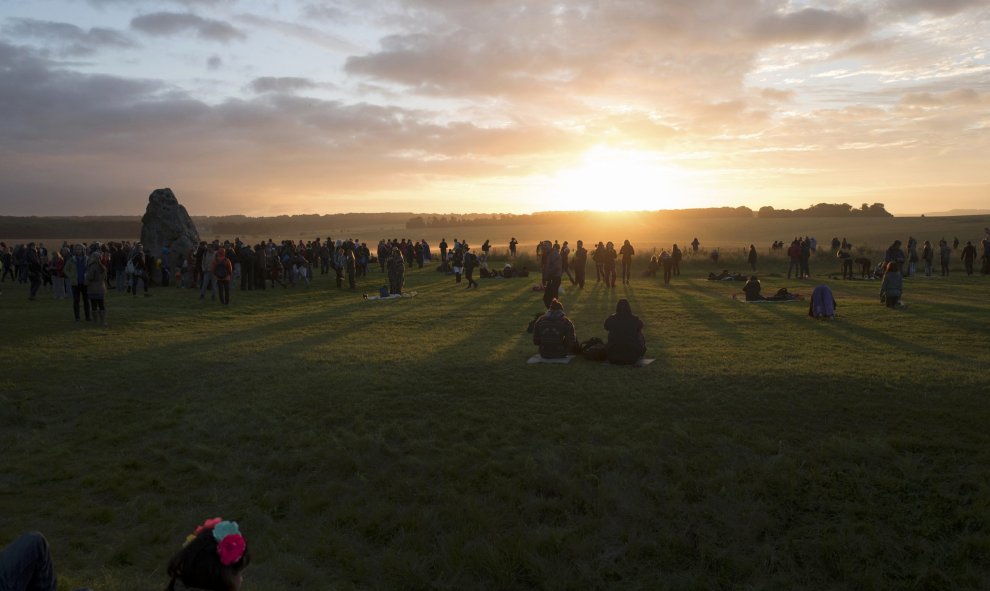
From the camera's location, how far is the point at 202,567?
12.9 feet

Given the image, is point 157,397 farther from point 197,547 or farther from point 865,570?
point 865,570

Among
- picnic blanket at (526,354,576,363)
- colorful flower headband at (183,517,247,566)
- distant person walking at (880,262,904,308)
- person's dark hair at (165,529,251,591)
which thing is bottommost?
picnic blanket at (526,354,576,363)

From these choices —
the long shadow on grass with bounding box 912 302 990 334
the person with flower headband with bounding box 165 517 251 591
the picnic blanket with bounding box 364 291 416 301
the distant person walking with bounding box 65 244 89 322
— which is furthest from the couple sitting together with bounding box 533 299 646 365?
the picnic blanket with bounding box 364 291 416 301

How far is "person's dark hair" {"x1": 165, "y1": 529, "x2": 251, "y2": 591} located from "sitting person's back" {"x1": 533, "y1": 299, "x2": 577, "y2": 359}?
9393mm

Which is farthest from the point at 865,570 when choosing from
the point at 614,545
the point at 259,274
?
the point at 259,274

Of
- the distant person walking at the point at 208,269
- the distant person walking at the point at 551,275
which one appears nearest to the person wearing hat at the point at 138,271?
the distant person walking at the point at 208,269

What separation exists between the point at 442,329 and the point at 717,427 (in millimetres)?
9266

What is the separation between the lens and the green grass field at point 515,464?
23.4ft

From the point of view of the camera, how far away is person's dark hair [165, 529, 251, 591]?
12.9ft

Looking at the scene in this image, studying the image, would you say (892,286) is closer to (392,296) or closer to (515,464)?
(515,464)

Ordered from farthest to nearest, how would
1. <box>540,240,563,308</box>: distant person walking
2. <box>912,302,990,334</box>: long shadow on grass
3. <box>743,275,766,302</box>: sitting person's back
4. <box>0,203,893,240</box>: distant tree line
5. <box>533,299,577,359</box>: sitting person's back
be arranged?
<box>0,203,893,240</box>: distant tree line < <box>743,275,766,302</box>: sitting person's back < <box>540,240,563,308</box>: distant person walking < <box>912,302,990,334</box>: long shadow on grass < <box>533,299,577,359</box>: sitting person's back

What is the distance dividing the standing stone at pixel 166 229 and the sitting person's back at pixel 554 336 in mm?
23700

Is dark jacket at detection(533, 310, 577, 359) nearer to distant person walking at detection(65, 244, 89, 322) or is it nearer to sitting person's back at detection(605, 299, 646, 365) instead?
sitting person's back at detection(605, 299, 646, 365)

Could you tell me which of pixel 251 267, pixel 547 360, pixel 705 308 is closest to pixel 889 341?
pixel 705 308
